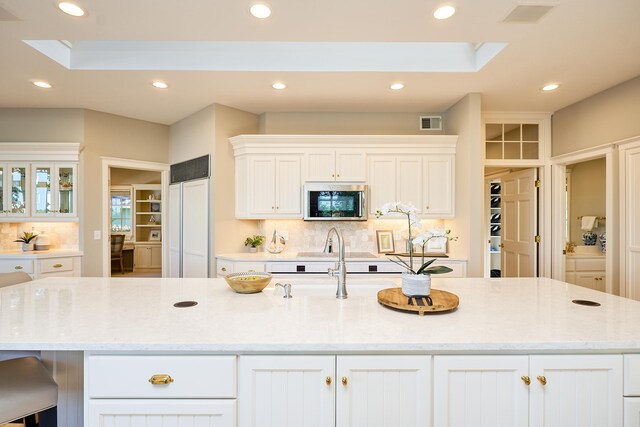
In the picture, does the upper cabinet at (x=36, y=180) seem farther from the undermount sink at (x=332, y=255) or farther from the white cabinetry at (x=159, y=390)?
the white cabinetry at (x=159, y=390)

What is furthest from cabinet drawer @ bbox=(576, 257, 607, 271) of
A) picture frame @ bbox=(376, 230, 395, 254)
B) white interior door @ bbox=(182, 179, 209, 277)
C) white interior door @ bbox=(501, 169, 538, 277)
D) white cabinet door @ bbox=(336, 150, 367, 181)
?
white interior door @ bbox=(182, 179, 209, 277)

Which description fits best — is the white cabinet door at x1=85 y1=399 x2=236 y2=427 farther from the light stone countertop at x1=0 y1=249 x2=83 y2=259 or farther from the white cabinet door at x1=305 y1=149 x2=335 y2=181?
the light stone countertop at x1=0 y1=249 x2=83 y2=259

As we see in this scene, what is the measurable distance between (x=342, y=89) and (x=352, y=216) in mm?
1424

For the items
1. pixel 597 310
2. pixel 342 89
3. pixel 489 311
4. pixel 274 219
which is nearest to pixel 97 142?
pixel 274 219

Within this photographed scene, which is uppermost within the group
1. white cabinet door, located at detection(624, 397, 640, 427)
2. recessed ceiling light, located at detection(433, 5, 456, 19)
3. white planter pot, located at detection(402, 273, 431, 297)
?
recessed ceiling light, located at detection(433, 5, 456, 19)

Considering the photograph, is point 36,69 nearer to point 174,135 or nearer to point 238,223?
point 174,135

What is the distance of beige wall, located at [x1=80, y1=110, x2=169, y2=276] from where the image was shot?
3865 mm

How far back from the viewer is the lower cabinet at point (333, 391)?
3.79 ft

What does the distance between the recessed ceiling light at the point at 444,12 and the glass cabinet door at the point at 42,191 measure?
4.57m

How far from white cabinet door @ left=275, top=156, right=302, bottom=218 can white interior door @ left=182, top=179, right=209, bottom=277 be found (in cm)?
93

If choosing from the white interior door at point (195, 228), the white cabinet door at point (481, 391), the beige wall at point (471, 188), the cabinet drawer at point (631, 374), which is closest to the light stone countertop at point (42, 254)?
the white interior door at point (195, 228)

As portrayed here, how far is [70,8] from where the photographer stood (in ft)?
6.51

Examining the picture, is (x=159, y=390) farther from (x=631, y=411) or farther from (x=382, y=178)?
(x=382, y=178)

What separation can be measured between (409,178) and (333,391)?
2.98 meters
